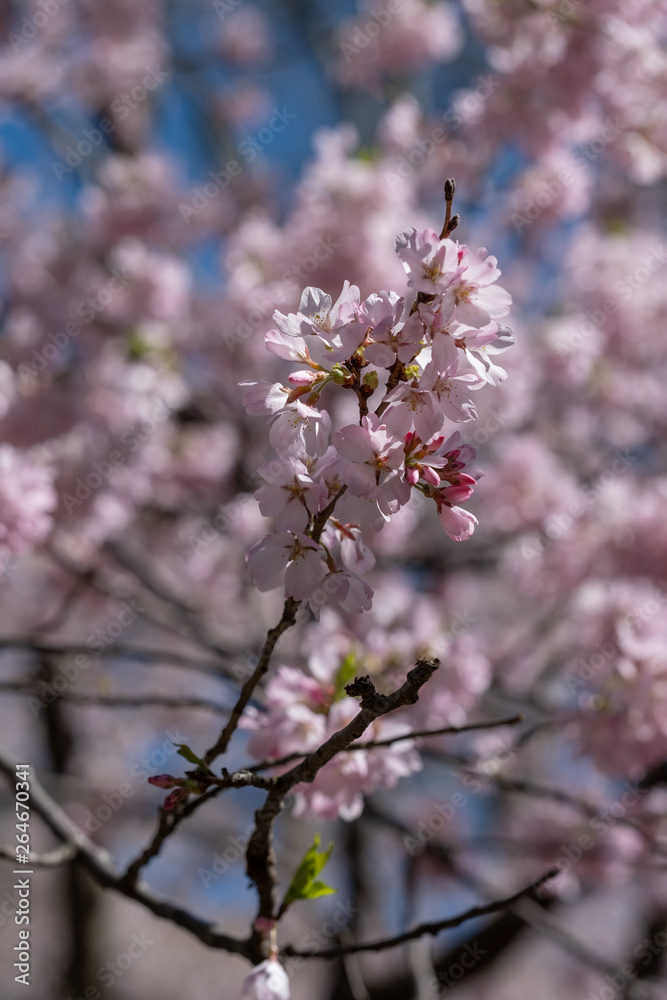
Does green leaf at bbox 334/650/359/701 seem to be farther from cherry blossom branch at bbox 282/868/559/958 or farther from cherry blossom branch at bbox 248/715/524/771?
cherry blossom branch at bbox 282/868/559/958

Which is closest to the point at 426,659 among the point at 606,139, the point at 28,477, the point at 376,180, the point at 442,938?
the point at 28,477

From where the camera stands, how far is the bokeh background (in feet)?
7.45

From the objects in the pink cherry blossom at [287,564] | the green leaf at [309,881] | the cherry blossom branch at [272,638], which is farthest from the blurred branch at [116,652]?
the pink cherry blossom at [287,564]

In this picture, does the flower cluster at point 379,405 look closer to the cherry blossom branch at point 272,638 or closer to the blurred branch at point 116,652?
the cherry blossom branch at point 272,638

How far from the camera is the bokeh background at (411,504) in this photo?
2.27 m

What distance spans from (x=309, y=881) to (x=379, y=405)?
2.59 ft

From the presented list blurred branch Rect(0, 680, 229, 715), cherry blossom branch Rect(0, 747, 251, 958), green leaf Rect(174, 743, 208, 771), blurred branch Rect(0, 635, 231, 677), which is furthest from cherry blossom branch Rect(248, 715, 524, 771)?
blurred branch Rect(0, 635, 231, 677)

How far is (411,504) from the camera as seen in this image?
83.4 inches

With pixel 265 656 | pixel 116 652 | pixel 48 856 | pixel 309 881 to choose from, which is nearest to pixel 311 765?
pixel 265 656

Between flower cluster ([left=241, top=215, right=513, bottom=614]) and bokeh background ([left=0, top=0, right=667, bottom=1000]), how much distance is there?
607 mm

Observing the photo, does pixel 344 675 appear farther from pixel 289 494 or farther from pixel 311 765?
pixel 289 494

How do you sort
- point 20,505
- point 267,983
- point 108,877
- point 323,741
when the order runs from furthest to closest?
point 20,505, point 108,877, point 323,741, point 267,983

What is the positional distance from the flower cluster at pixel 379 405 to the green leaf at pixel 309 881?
489 millimetres

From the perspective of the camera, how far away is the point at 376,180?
3.29 meters
